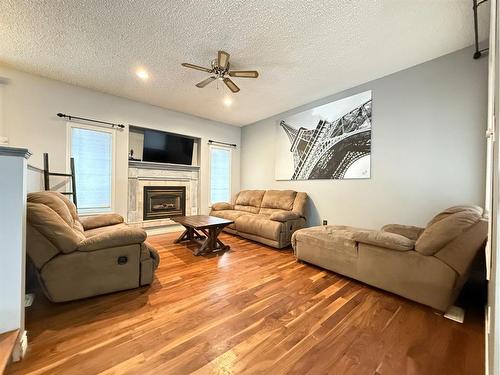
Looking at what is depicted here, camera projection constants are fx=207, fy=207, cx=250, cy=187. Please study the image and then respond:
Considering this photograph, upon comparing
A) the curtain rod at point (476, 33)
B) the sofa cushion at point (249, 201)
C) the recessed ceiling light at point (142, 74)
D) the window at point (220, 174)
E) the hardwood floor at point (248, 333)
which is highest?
the recessed ceiling light at point (142, 74)

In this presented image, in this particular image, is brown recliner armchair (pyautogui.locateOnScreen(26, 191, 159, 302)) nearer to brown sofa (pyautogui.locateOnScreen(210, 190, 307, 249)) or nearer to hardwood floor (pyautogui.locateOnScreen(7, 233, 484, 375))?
hardwood floor (pyautogui.locateOnScreen(7, 233, 484, 375))

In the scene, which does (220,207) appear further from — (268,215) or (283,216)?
(283,216)

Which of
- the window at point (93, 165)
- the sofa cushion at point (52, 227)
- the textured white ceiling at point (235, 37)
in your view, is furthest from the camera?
the window at point (93, 165)


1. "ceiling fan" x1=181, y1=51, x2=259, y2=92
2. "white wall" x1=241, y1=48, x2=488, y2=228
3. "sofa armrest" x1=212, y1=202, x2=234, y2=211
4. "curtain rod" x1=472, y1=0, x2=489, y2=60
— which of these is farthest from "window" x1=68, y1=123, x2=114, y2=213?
"curtain rod" x1=472, y1=0, x2=489, y2=60

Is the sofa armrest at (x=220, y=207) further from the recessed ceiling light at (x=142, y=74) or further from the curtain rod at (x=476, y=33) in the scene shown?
the curtain rod at (x=476, y=33)

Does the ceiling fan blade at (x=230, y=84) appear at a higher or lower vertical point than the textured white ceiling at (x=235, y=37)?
lower

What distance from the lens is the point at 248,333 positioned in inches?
58.6

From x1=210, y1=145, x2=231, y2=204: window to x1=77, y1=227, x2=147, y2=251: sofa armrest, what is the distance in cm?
336

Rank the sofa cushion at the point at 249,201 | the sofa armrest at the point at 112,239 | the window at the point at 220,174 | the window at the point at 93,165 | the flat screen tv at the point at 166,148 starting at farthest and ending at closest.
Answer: the window at the point at 220,174 < the sofa cushion at the point at 249,201 < the flat screen tv at the point at 166,148 < the window at the point at 93,165 < the sofa armrest at the point at 112,239

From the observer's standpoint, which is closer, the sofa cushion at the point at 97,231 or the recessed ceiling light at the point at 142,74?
the sofa cushion at the point at 97,231

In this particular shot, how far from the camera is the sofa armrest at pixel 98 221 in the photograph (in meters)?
2.86

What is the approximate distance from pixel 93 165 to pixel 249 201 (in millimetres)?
3199

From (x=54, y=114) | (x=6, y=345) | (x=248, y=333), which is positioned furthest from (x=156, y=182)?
(x=248, y=333)

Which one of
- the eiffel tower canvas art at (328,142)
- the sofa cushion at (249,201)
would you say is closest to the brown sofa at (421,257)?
the eiffel tower canvas art at (328,142)
